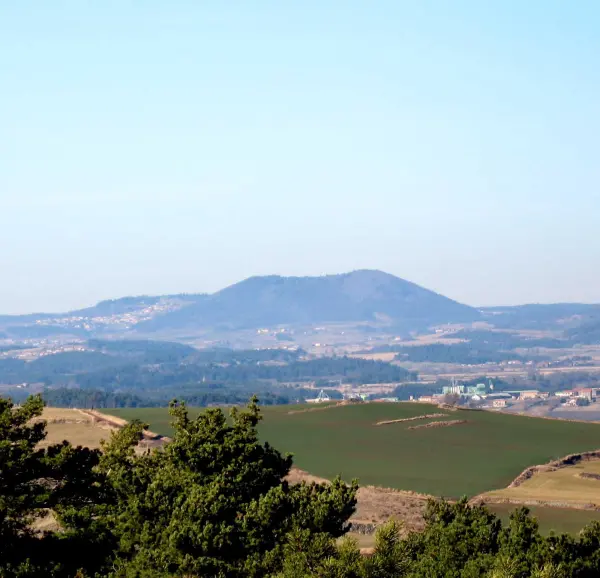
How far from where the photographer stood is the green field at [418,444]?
220 ft

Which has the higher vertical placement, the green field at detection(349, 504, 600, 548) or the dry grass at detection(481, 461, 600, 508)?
the green field at detection(349, 504, 600, 548)

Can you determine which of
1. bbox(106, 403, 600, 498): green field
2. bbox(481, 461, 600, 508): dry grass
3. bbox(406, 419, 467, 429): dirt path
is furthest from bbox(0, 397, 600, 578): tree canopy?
bbox(406, 419, 467, 429): dirt path

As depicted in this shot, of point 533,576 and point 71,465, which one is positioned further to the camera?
point 71,465

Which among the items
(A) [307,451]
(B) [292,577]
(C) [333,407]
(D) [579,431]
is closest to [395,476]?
(A) [307,451]

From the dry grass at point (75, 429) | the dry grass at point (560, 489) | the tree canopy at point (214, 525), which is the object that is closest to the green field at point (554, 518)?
the dry grass at point (560, 489)

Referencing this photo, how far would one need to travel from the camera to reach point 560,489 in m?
61.7

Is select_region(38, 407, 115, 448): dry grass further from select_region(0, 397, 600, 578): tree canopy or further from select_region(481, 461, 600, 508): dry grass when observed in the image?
select_region(0, 397, 600, 578): tree canopy

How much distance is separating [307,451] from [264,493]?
4594 cm

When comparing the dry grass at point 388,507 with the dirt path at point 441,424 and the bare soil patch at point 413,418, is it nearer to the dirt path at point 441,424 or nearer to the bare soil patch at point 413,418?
the dirt path at point 441,424

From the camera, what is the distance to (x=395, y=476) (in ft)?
218

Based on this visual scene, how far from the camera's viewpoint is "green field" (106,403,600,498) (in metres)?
67.0

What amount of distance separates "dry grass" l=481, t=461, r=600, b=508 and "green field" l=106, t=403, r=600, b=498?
1.50 m

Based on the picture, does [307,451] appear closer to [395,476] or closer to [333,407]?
[395,476]

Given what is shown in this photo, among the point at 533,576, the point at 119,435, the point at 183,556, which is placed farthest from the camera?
the point at 119,435
